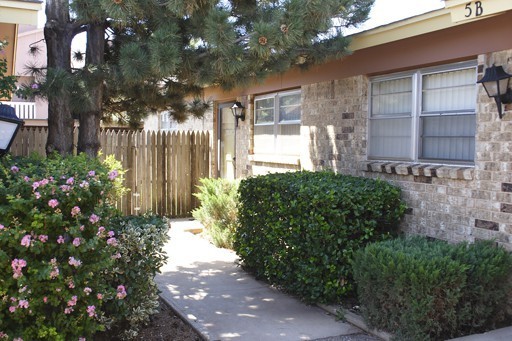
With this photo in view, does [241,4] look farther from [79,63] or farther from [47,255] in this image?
[47,255]

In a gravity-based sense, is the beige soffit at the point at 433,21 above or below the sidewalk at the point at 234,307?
above

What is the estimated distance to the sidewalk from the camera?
506 centimetres

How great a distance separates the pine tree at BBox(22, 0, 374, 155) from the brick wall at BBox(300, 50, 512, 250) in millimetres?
918

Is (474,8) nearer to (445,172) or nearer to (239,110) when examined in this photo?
(445,172)

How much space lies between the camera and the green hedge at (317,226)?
565cm

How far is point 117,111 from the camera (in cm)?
777

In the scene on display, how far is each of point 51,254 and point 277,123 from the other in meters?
6.50

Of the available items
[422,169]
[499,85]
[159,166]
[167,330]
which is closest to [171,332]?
[167,330]

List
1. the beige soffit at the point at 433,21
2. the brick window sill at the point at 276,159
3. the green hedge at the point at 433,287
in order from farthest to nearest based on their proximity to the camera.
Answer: the brick window sill at the point at 276,159, the beige soffit at the point at 433,21, the green hedge at the point at 433,287

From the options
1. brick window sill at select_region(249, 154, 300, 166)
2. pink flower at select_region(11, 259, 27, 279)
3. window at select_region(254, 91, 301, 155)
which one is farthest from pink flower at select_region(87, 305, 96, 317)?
window at select_region(254, 91, 301, 155)

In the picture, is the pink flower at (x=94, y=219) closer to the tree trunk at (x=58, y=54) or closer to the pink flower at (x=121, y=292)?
the pink flower at (x=121, y=292)

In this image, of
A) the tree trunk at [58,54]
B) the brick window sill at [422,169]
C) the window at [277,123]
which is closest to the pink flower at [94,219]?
the tree trunk at [58,54]

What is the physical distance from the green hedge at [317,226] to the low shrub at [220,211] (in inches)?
76.3

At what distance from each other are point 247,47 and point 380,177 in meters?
2.46
